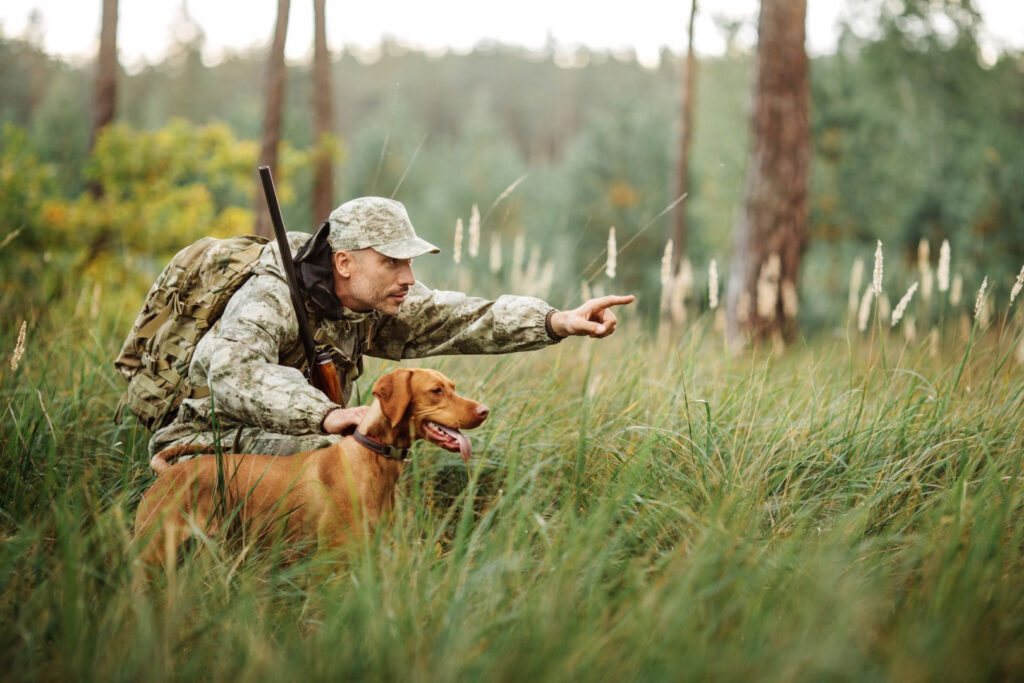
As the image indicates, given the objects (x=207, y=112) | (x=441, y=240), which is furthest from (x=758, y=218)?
(x=207, y=112)

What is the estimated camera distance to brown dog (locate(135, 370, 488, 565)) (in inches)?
117

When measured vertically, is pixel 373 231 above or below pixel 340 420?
above

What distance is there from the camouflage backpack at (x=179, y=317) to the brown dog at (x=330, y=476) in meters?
0.60

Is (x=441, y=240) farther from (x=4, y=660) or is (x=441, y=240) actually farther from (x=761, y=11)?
(x=4, y=660)

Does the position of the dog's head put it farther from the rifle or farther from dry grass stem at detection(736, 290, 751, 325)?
dry grass stem at detection(736, 290, 751, 325)

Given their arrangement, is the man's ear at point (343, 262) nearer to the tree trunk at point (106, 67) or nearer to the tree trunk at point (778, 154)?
the tree trunk at point (778, 154)

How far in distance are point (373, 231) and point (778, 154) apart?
5393mm

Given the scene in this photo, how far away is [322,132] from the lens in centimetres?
1363

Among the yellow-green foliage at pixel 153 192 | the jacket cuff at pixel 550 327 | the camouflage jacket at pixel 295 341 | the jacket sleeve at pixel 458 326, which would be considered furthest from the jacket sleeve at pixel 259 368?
the yellow-green foliage at pixel 153 192

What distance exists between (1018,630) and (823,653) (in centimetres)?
80

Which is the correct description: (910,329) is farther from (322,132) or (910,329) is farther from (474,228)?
(322,132)

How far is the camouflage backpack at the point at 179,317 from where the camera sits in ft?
11.6

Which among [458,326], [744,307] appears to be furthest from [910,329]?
[744,307]

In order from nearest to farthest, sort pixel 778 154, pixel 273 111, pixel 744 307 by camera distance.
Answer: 1. pixel 778 154
2. pixel 744 307
3. pixel 273 111
